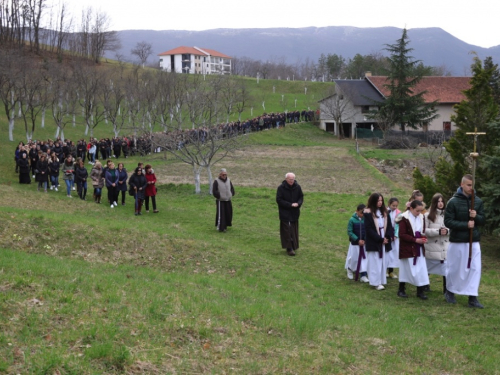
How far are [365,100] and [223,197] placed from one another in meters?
52.3

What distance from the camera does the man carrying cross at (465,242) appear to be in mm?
8898

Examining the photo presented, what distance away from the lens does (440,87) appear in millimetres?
64750

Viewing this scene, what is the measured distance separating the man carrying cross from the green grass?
405 mm

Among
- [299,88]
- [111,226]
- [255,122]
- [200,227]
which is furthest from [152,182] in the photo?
[299,88]

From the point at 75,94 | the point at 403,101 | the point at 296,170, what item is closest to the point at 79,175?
the point at 296,170

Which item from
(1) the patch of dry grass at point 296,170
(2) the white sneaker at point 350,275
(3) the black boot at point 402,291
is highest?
(1) the patch of dry grass at point 296,170

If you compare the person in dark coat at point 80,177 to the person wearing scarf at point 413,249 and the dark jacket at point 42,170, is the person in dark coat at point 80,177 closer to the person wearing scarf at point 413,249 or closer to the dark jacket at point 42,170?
the dark jacket at point 42,170

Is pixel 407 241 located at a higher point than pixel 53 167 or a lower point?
lower

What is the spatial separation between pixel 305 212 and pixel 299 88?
8291cm

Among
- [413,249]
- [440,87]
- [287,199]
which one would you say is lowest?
[413,249]

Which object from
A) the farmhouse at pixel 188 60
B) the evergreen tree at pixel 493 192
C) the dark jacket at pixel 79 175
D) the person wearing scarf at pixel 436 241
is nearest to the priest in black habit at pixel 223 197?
the person wearing scarf at pixel 436 241

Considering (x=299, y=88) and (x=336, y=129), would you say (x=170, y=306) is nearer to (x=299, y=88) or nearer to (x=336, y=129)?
(x=336, y=129)

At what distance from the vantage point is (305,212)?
20.1m

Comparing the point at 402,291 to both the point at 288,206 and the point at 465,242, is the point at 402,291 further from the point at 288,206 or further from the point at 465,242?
the point at 288,206
